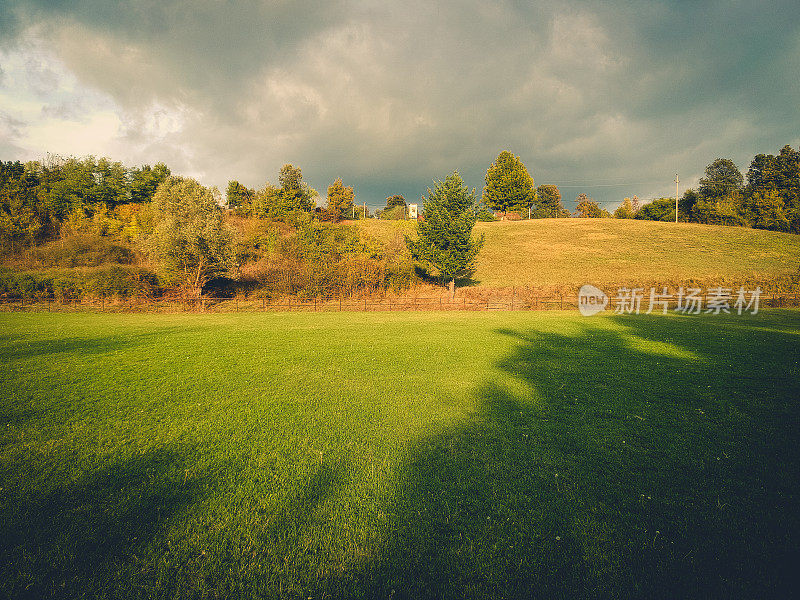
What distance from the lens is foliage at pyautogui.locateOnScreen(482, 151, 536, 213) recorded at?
7500 centimetres

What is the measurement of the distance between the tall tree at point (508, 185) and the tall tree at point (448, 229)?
47123 mm

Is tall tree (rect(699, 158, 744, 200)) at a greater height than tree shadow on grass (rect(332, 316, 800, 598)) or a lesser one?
greater

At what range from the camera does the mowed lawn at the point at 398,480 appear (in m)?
3.04

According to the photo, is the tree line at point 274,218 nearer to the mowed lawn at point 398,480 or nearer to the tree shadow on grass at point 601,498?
the mowed lawn at point 398,480

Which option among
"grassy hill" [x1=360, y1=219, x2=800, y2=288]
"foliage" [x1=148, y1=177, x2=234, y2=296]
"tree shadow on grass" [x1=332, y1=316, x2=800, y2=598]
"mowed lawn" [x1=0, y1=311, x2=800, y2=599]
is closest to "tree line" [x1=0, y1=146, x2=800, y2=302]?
"foliage" [x1=148, y1=177, x2=234, y2=296]

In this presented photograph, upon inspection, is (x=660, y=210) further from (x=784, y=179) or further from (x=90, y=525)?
(x=90, y=525)

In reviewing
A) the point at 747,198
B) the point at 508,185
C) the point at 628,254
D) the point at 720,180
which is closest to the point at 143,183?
the point at 508,185

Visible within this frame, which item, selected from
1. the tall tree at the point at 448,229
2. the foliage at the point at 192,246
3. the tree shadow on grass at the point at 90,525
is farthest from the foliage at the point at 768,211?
the tree shadow on grass at the point at 90,525

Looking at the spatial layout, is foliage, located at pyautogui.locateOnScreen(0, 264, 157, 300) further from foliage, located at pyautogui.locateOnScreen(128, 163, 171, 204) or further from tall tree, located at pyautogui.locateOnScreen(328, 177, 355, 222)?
tall tree, located at pyautogui.locateOnScreen(328, 177, 355, 222)

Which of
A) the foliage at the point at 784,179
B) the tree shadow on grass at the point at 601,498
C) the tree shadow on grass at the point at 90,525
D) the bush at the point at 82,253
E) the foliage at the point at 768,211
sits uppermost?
the foliage at the point at 784,179

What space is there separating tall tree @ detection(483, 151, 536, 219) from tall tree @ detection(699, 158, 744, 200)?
3951cm

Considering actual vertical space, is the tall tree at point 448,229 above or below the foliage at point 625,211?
below

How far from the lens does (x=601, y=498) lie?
4.10 meters

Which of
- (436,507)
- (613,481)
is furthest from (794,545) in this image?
(436,507)
